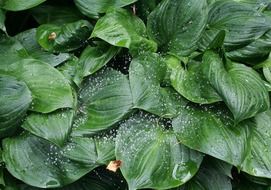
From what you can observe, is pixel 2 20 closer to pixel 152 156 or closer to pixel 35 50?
pixel 35 50

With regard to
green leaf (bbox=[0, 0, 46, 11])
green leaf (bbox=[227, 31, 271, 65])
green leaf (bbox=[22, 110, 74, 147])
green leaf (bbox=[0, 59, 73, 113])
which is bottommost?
green leaf (bbox=[22, 110, 74, 147])

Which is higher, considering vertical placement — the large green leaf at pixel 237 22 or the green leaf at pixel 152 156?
the large green leaf at pixel 237 22

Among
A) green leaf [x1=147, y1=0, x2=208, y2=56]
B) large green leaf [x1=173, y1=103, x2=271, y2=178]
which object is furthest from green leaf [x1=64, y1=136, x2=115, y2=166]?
green leaf [x1=147, y1=0, x2=208, y2=56]

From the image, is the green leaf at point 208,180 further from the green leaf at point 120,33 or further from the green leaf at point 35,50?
the green leaf at point 35,50

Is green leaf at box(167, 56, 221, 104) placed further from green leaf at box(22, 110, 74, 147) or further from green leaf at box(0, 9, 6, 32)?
green leaf at box(0, 9, 6, 32)

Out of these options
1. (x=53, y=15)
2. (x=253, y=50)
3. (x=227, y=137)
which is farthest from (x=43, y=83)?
(x=253, y=50)

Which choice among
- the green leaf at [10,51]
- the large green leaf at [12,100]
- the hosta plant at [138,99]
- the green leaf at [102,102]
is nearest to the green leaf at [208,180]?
the hosta plant at [138,99]
